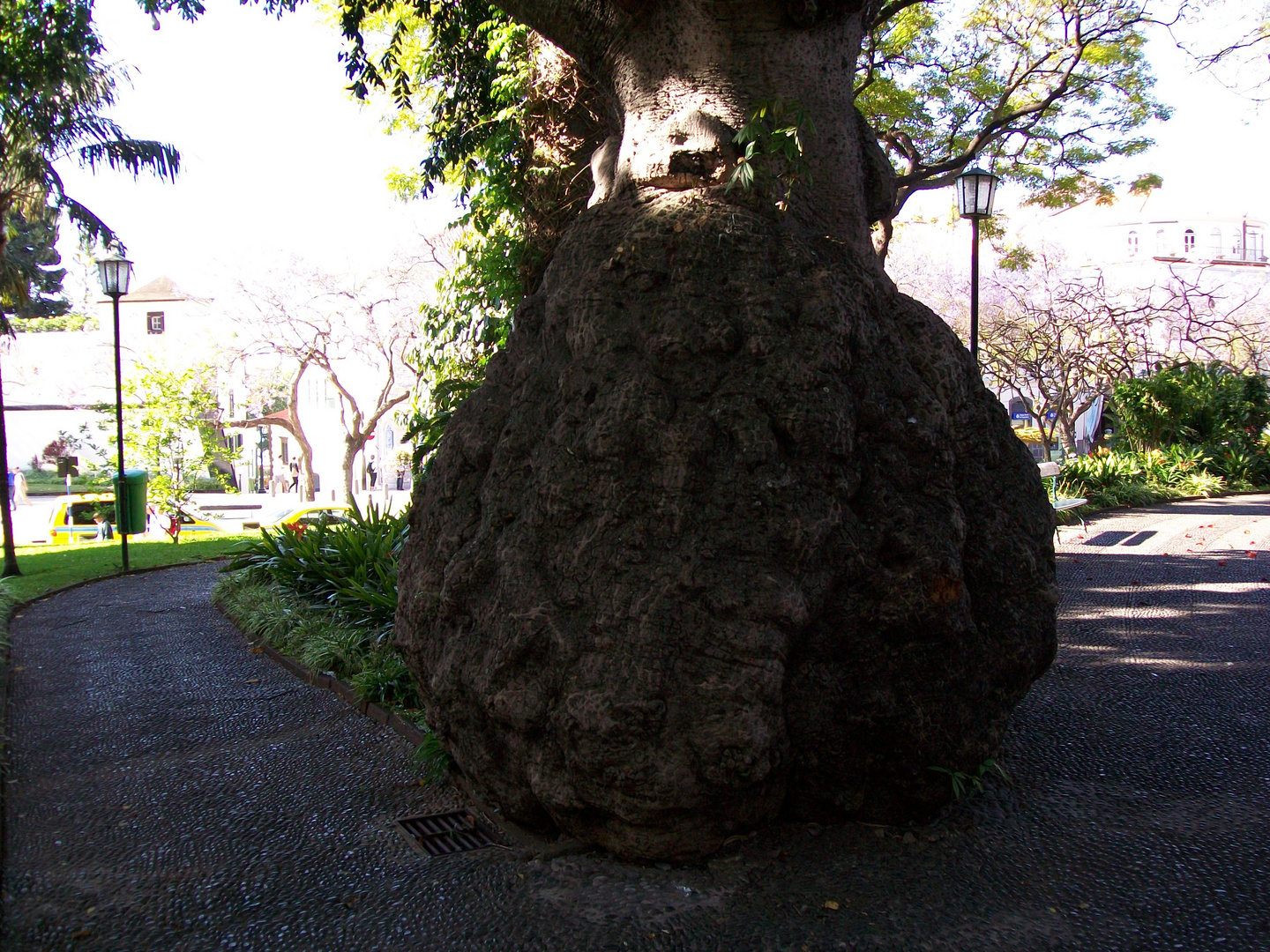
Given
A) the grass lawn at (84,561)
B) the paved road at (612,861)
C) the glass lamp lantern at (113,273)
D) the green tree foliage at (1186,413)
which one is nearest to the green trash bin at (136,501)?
the grass lawn at (84,561)

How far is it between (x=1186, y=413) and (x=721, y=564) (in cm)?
1894

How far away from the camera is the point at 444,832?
386 cm

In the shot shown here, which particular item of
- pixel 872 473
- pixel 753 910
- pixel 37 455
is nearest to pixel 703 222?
pixel 872 473

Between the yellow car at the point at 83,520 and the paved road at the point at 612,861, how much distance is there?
15.9 m

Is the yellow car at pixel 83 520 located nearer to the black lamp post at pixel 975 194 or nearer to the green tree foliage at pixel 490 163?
the green tree foliage at pixel 490 163

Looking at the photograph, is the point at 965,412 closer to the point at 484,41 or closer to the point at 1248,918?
the point at 1248,918

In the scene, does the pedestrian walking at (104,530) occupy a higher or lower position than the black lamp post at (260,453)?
lower

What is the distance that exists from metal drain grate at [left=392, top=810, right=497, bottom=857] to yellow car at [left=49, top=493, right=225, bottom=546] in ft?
60.1

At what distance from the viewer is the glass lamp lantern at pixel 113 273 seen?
520 inches

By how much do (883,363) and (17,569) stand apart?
506 inches

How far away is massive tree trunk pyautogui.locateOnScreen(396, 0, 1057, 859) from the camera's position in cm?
338

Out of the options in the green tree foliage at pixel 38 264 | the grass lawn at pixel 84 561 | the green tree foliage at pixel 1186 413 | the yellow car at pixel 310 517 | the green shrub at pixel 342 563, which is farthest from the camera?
the green tree foliage at pixel 38 264

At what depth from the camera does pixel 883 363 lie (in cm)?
394

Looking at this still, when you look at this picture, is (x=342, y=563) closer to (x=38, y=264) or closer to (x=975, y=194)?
(x=975, y=194)
